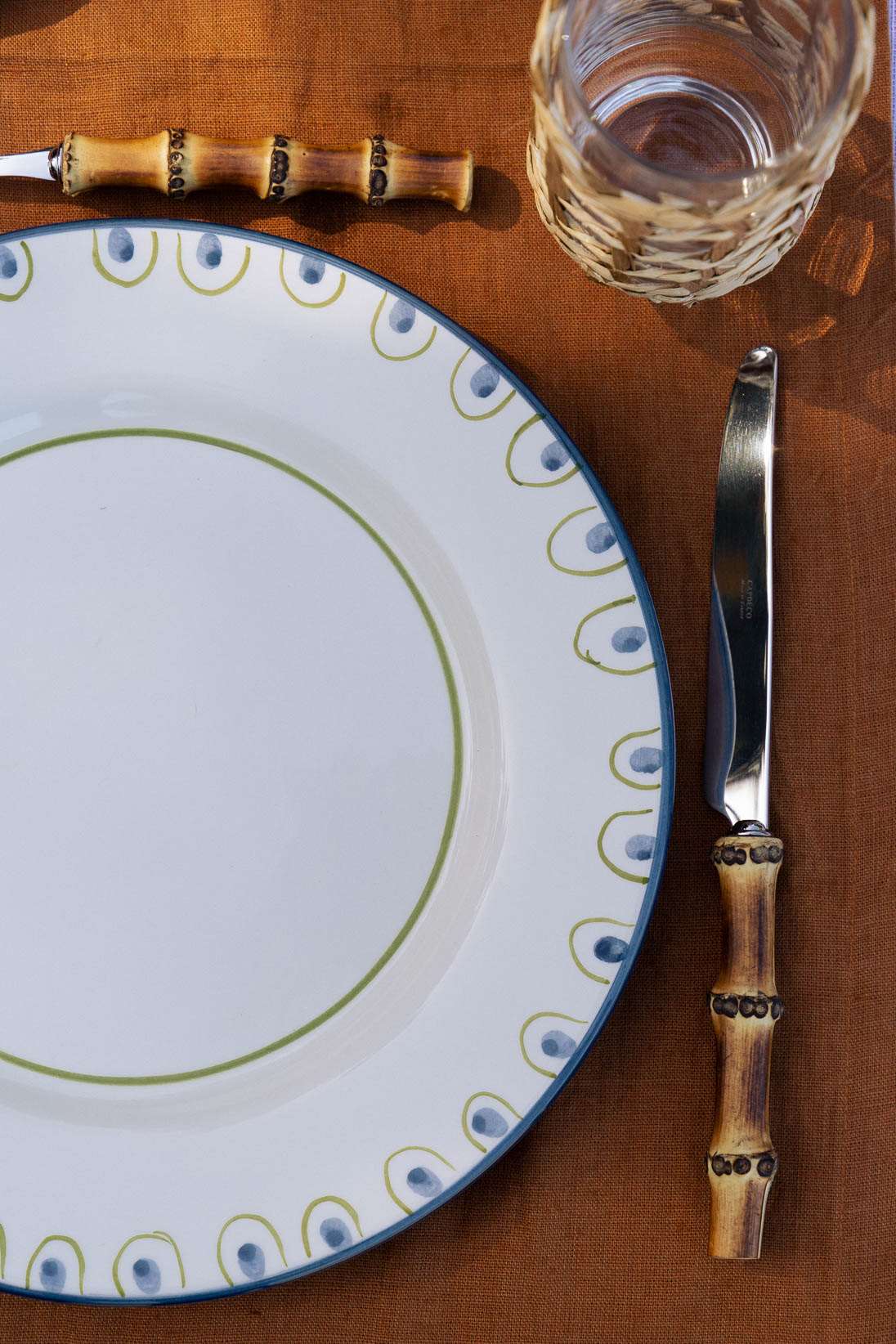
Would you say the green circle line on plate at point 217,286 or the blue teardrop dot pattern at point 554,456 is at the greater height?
the green circle line on plate at point 217,286

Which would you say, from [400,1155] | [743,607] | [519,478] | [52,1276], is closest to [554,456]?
[519,478]

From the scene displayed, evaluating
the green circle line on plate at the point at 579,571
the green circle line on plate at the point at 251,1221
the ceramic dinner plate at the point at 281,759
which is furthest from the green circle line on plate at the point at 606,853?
the green circle line on plate at the point at 251,1221

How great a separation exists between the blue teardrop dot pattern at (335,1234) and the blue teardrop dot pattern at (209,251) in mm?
451

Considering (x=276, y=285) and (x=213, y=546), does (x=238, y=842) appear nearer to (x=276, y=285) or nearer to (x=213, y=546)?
(x=213, y=546)

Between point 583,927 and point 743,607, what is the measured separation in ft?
0.57

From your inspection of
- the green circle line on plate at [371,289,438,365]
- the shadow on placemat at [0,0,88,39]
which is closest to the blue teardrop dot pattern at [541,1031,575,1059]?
the green circle line on plate at [371,289,438,365]

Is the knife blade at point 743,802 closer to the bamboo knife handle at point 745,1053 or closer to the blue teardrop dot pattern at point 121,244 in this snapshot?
the bamboo knife handle at point 745,1053

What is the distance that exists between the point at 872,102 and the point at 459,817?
42 cm

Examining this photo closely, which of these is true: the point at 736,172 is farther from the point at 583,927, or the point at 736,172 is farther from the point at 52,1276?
the point at 52,1276

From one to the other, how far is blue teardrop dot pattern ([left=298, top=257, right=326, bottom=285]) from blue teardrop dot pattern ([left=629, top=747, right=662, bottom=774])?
0.27 meters

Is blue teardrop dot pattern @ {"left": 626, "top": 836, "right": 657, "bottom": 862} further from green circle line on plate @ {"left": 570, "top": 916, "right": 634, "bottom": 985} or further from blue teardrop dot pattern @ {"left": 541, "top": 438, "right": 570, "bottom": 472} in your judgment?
blue teardrop dot pattern @ {"left": 541, "top": 438, "right": 570, "bottom": 472}

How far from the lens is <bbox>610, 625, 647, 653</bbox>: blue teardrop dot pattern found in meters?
0.48

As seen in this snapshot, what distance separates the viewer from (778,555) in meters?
0.53

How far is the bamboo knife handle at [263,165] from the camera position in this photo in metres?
0.52
